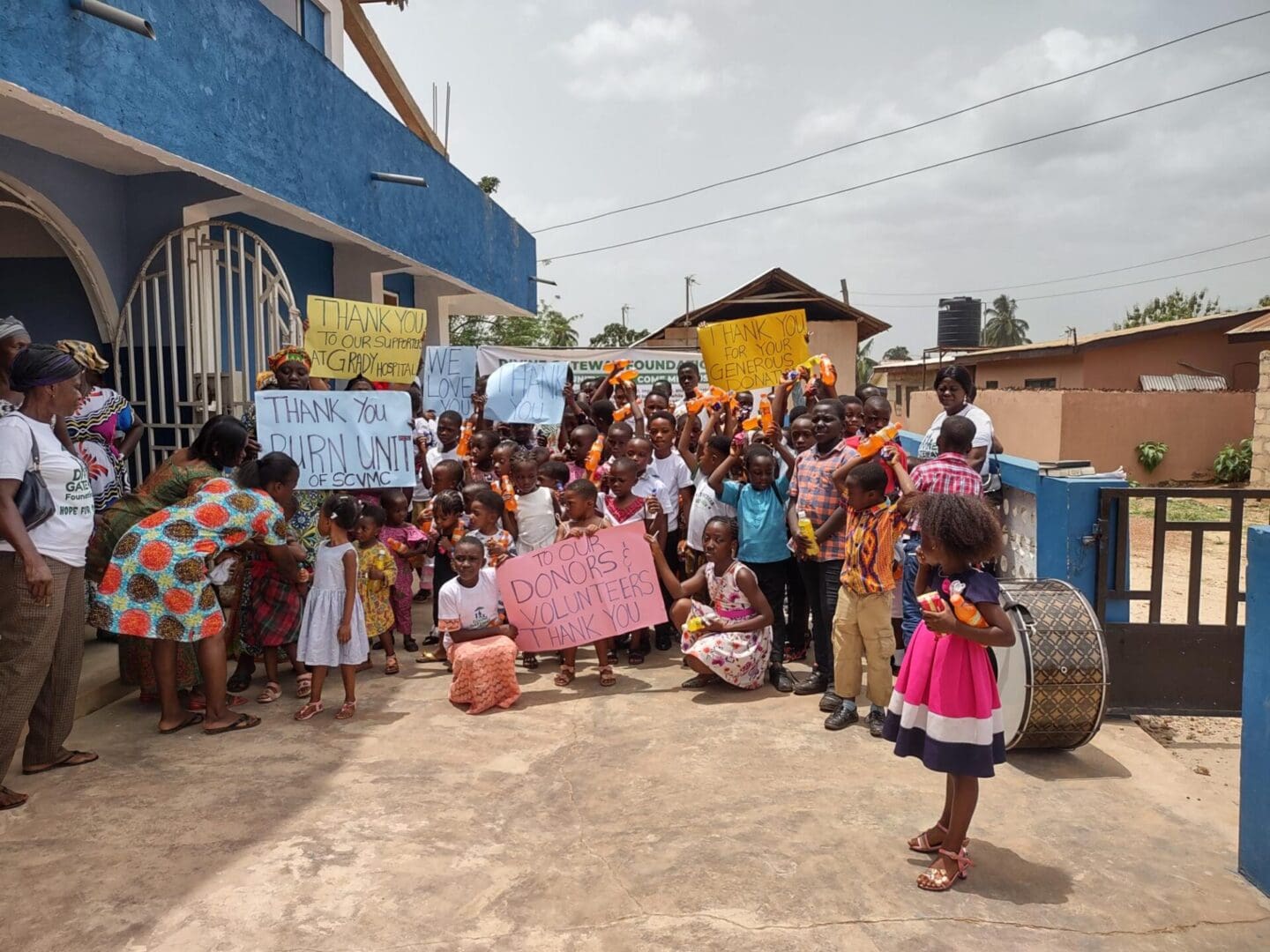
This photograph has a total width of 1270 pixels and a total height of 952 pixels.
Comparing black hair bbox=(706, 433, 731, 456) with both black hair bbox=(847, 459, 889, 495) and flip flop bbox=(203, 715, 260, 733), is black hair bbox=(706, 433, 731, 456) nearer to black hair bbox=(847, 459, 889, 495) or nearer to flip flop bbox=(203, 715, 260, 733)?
black hair bbox=(847, 459, 889, 495)

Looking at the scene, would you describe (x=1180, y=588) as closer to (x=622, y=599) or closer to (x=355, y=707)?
(x=622, y=599)

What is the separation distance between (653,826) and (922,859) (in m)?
0.95

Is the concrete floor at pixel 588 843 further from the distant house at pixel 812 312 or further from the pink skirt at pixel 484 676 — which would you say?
the distant house at pixel 812 312

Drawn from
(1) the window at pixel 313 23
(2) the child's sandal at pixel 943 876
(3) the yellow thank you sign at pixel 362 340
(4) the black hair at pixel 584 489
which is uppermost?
(1) the window at pixel 313 23

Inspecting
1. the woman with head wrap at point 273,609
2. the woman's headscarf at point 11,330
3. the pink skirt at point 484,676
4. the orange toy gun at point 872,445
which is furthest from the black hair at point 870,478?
the woman's headscarf at point 11,330

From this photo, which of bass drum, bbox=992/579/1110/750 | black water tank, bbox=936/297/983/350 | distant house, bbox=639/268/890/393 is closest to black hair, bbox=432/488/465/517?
bass drum, bbox=992/579/1110/750

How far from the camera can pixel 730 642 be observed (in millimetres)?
4953

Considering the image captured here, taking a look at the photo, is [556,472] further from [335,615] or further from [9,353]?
[9,353]

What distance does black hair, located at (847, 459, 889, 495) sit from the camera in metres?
4.30

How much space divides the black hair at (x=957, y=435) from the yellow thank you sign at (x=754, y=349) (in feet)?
8.51

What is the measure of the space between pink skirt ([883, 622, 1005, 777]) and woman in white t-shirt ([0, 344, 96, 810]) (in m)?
3.29

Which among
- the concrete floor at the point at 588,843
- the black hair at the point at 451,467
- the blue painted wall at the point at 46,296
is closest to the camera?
the concrete floor at the point at 588,843

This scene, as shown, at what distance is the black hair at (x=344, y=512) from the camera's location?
4695mm

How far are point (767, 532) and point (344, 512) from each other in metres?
2.28
